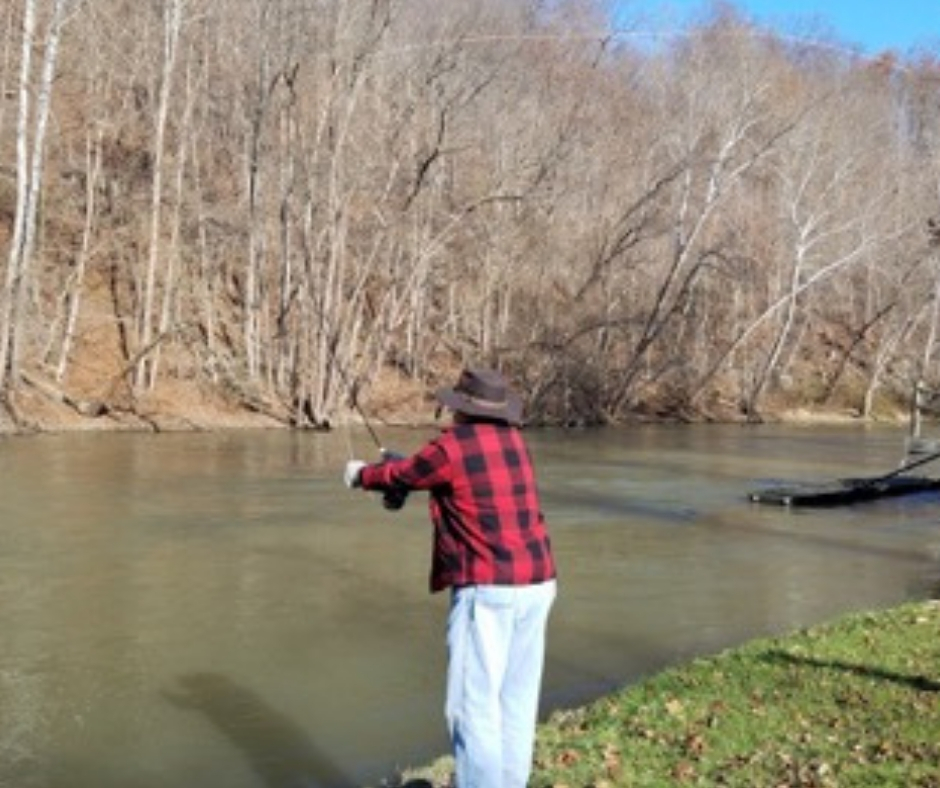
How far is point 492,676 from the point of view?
551 cm

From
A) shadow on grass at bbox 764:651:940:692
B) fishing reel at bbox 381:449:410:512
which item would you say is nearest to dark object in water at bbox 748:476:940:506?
shadow on grass at bbox 764:651:940:692

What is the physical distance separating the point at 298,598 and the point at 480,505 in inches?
325

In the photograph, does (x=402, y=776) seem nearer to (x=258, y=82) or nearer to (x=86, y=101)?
(x=258, y=82)

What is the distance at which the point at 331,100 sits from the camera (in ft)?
125

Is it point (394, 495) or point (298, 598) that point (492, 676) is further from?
point (298, 598)

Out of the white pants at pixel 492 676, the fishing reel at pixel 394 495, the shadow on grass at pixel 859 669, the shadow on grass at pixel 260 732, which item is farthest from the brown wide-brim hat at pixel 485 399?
the shadow on grass at pixel 859 669

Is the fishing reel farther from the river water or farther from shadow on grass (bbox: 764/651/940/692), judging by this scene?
shadow on grass (bbox: 764/651/940/692)

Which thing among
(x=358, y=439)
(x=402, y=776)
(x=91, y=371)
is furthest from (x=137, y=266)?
(x=402, y=776)

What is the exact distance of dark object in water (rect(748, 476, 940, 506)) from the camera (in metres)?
23.3

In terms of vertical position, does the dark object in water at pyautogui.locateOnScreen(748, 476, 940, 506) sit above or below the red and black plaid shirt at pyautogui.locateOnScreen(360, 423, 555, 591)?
below

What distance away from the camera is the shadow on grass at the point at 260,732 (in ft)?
26.0

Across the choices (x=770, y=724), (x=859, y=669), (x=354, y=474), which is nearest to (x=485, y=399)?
(x=354, y=474)

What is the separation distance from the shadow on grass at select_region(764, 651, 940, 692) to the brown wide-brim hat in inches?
165

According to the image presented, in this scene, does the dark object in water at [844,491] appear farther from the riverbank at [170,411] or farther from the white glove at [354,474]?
the white glove at [354,474]
